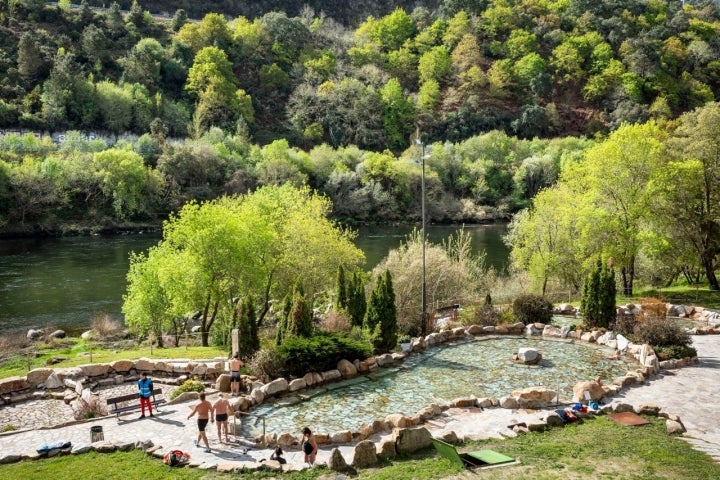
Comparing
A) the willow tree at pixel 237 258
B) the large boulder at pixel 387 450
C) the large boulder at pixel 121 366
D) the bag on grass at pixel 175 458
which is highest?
the willow tree at pixel 237 258

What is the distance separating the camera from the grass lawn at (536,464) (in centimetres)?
1162

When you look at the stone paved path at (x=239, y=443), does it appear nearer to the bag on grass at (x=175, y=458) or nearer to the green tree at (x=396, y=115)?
the bag on grass at (x=175, y=458)

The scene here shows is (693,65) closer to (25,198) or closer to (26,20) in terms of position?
(25,198)

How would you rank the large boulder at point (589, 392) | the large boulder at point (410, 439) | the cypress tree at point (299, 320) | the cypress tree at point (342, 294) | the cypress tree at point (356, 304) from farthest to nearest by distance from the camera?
the cypress tree at point (342, 294)
the cypress tree at point (356, 304)
the cypress tree at point (299, 320)
the large boulder at point (589, 392)
the large boulder at point (410, 439)

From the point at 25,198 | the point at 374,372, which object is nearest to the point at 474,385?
the point at 374,372

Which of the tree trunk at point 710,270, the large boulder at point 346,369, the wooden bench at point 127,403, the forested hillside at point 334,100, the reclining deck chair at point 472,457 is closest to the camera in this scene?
the reclining deck chair at point 472,457

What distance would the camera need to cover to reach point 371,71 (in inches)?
5517

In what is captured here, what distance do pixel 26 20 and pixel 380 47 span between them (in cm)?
8516

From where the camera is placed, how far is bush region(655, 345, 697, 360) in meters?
21.5

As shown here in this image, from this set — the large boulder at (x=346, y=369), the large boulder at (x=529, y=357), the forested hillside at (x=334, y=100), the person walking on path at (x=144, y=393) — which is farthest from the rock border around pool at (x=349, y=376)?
the forested hillside at (x=334, y=100)

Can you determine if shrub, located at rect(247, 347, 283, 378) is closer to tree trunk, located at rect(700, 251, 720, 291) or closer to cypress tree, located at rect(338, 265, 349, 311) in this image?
cypress tree, located at rect(338, 265, 349, 311)

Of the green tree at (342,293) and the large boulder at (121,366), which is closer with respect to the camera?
the large boulder at (121,366)

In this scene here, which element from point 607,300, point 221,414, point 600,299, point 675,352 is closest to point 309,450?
point 221,414

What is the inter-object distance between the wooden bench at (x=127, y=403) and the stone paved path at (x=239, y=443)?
0.39 metres
